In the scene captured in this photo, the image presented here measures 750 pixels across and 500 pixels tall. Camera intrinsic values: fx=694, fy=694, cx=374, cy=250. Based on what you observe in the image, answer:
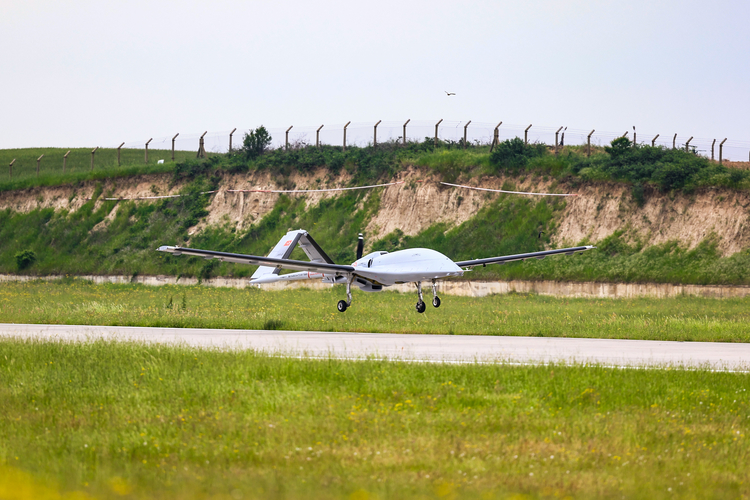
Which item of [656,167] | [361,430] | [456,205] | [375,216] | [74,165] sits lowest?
[361,430]

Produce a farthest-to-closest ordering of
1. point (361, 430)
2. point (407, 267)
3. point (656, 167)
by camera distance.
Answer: point (656, 167) < point (407, 267) < point (361, 430)

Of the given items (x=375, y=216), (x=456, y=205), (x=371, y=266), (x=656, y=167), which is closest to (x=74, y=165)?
(x=375, y=216)

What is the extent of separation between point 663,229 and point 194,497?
53.6m

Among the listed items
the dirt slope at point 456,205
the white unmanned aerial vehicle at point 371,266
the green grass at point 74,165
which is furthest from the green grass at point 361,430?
the green grass at point 74,165

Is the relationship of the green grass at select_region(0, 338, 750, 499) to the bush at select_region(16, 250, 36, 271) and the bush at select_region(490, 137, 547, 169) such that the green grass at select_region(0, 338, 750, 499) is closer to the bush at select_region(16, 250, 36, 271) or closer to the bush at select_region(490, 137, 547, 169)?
the bush at select_region(490, 137, 547, 169)

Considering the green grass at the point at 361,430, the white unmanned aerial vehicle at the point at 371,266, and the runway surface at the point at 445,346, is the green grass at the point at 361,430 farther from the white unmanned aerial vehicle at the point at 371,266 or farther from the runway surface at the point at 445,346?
the white unmanned aerial vehicle at the point at 371,266

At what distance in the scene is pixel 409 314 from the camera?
3559cm

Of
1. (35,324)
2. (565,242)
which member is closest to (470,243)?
(565,242)

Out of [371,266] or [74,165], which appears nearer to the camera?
[371,266]

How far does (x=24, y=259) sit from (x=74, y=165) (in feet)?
122

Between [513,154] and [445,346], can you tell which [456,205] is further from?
[445,346]

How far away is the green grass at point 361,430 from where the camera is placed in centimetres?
827

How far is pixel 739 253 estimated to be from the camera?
49969 mm

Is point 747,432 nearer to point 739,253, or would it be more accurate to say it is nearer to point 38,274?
point 739,253
